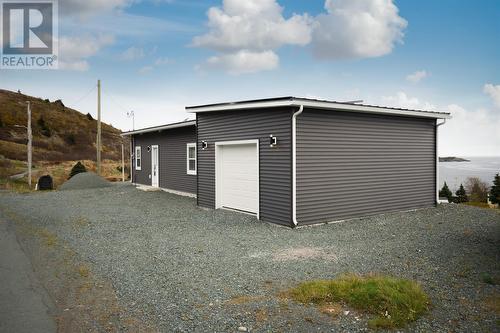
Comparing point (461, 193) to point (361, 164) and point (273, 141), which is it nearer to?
point (361, 164)

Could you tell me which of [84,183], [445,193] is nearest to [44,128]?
[84,183]

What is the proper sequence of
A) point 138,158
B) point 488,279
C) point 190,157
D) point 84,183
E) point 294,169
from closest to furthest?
point 488,279, point 294,169, point 190,157, point 84,183, point 138,158

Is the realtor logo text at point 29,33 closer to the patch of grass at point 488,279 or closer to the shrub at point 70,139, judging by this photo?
the patch of grass at point 488,279

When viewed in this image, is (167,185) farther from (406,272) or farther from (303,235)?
(406,272)

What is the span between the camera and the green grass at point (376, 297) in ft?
13.3

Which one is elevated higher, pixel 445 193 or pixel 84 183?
pixel 84 183

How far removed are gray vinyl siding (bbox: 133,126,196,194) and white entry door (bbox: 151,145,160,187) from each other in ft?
1.20

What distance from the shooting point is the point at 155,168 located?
66.5ft

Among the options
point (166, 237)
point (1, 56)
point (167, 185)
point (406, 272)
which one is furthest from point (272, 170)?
point (1, 56)

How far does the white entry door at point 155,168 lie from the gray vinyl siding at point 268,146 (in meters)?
8.33

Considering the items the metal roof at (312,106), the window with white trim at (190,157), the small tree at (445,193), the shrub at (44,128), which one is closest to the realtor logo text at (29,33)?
the window with white trim at (190,157)

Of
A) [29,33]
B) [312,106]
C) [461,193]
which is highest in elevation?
[29,33]

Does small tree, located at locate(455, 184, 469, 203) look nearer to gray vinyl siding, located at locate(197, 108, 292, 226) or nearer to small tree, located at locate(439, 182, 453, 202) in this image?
small tree, located at locate(439, 182, 453, 202)

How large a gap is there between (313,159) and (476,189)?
30814mm
